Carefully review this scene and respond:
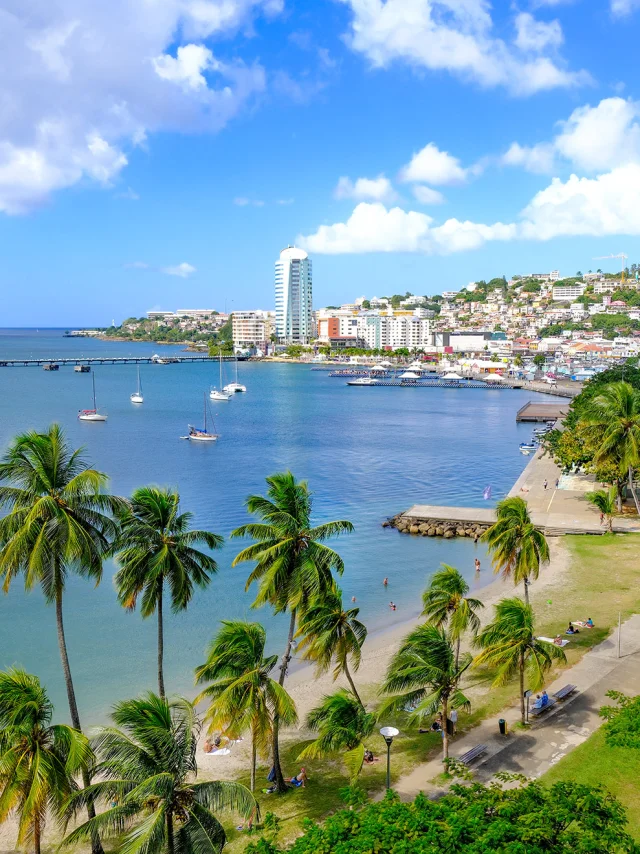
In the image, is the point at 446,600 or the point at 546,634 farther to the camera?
the point at 546,634

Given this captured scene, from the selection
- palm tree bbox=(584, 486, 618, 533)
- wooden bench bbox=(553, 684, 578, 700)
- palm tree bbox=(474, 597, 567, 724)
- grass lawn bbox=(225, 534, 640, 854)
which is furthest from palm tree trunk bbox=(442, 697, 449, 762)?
palm tree bbox=(584, 486, 618, 533)

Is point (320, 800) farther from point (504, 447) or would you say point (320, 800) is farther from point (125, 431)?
point (125, 431)

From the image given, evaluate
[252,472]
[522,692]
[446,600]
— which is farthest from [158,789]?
[252,472]

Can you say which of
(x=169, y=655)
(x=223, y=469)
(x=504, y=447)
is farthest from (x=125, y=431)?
(x=169, y=655)

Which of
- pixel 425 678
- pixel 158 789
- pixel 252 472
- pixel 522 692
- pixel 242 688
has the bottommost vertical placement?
pixel 252 472

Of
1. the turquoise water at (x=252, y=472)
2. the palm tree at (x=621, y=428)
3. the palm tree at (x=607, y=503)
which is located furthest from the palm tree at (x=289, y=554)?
the palm tree at (x=607, y=503)

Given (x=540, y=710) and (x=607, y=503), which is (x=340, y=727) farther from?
(x=607, y=503)
